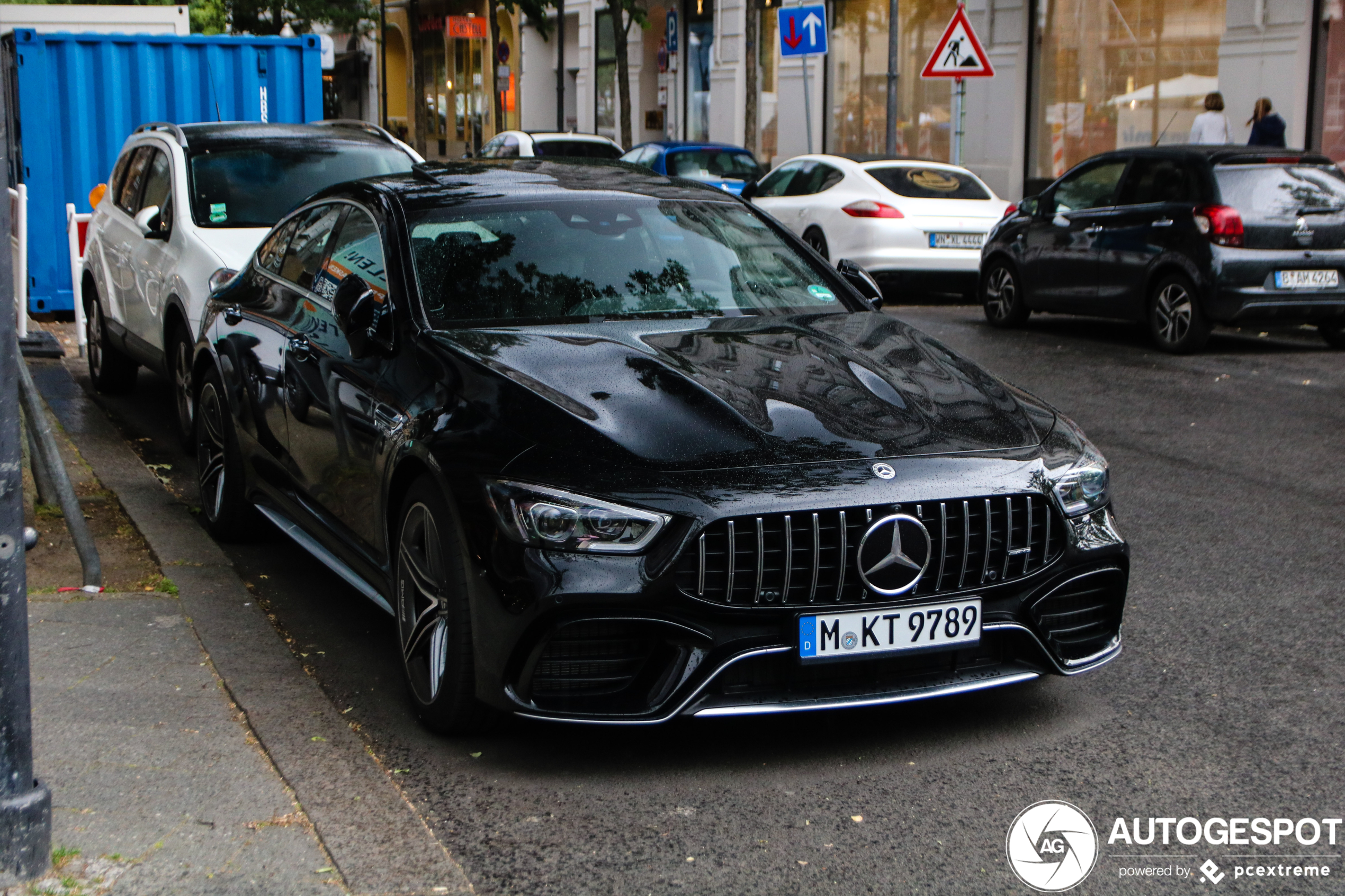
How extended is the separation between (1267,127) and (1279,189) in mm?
6834

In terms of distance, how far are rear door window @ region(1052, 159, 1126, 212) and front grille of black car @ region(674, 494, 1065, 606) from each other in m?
9.62

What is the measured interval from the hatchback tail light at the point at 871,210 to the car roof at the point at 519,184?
31.9ft

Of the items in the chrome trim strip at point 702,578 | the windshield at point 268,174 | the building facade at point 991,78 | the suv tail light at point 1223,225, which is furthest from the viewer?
the building facade at point 991,78

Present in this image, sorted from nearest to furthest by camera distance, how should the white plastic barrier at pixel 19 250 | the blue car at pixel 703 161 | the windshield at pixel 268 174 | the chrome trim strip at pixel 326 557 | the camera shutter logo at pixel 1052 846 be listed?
the camera shutter logo at pixel 1052 846 < the chrome trim strip at pixel 326 557 < the white plastic barrier at pixel 19 250 < the windshield at pixel 268 174 < the blue car at pixel 703 161

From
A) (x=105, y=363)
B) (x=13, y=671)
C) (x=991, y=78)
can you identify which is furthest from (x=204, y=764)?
(x=991, y=78)


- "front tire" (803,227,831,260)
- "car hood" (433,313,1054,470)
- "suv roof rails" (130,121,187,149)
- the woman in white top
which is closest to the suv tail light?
"front tire" (803,227,831,260)

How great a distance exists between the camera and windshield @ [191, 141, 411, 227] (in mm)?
9102

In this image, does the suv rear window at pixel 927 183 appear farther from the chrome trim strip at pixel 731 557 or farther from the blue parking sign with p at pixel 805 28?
the chrome trim strip at pixel 731 557

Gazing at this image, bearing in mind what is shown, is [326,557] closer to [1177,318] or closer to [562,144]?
[1177,318]

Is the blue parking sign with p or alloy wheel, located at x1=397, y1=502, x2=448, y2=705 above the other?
the blue parking sign with p

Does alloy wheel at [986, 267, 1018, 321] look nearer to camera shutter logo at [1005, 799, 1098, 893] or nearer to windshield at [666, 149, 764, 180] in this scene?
windshield at [666, 149, 764, 180]

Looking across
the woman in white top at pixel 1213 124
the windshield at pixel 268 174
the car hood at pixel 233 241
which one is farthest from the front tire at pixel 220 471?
the woman in white top at pixel 1213 124

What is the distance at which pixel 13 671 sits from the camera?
322cm

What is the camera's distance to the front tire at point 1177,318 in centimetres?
1191
